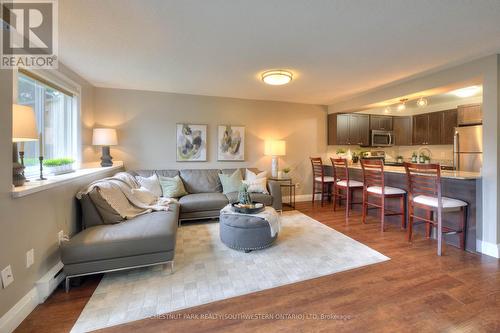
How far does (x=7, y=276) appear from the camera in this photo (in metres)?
1.51

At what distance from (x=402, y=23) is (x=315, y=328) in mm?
2624

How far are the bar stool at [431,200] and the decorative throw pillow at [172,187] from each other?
346cm

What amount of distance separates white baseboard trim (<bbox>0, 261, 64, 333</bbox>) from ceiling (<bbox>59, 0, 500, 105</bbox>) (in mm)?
2232

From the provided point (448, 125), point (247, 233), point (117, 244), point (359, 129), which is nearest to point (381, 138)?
point (359, 129)

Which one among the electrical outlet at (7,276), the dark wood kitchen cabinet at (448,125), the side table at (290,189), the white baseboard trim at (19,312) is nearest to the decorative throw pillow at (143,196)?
the white baseboard trim at (19,312)

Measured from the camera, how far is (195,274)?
2.22 m

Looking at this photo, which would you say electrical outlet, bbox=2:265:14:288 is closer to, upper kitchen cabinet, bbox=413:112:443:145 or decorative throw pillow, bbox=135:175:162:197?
decorative throw pillow, bbox=135:175:162:197

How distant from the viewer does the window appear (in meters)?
2.32

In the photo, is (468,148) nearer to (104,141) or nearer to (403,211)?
(403,211)

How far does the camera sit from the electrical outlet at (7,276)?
1.48 meters

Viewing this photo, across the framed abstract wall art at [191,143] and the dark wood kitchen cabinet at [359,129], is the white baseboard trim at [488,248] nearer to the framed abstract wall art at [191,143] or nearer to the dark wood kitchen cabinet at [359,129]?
the dark wood kitchen cabinet at [359,129]

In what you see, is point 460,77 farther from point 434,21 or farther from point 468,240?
point 468,240

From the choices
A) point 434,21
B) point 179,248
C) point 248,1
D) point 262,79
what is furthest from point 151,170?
point 434,21

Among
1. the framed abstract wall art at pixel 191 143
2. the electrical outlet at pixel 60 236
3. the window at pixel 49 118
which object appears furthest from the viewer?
the framed abstract wall art at pixel 191 143
